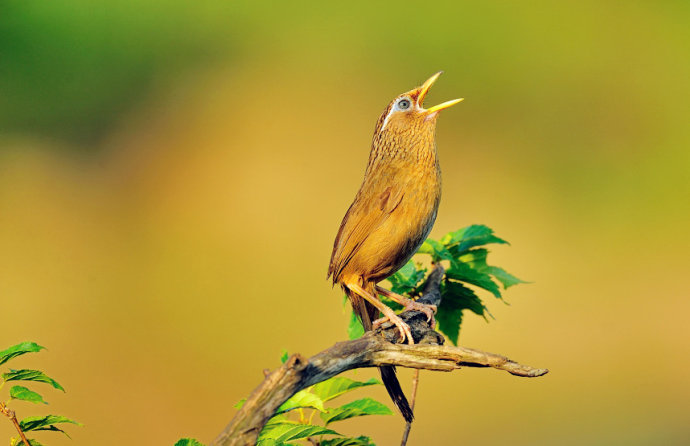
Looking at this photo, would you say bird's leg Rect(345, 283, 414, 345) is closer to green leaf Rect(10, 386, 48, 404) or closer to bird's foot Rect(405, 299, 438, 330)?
bird's foot Rect(405, 299, 438, 330)

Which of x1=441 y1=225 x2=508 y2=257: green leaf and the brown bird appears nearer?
the brown bird

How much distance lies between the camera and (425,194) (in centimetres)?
213

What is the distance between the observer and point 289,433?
127cm

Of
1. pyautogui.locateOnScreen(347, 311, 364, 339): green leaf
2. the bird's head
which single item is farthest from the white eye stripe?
pyautogui.locateOnScreen(347, 311, 364, 339): green leaf

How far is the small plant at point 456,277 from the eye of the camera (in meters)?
2.19

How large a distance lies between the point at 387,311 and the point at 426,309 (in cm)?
15

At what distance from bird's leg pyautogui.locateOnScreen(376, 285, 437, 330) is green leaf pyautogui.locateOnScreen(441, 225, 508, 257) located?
290 millimetres

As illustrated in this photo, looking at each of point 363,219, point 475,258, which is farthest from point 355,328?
point 475,258

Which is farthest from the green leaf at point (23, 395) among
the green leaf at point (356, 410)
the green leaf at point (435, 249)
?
the green leaf at point (435, 249)

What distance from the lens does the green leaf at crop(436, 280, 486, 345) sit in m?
2.23

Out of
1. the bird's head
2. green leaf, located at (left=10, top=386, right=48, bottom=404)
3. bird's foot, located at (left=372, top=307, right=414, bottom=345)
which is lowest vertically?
bird's foot, located at (left=372, top=307, right=414, bottom=345)

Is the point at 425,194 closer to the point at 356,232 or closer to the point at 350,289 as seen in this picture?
the point at 356,232

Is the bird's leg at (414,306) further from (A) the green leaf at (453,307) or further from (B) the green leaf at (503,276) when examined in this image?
(B) the green leaf at (503,276)

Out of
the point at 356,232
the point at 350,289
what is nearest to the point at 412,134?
the point at 356,232
